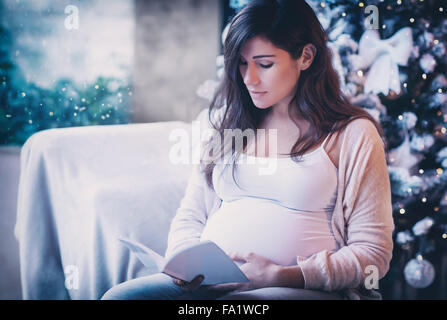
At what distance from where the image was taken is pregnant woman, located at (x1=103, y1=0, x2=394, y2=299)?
0.87m

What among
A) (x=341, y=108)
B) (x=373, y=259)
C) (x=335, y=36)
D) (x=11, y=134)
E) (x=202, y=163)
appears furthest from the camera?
(x=335, y=36)

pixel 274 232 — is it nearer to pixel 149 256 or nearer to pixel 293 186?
pixel 293 186

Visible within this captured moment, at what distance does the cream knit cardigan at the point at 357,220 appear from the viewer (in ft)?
2.80

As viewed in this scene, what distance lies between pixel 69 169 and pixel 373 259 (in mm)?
950

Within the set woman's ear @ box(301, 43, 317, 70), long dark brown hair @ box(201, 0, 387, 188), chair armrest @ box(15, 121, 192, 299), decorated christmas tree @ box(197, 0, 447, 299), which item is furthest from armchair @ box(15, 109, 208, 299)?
decorated christmas tree @ box(197, 0, 447, 299)

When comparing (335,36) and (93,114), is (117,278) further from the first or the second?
(335,36)

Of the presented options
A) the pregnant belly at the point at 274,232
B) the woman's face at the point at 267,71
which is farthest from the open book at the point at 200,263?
the woman's face at the point at 267,71

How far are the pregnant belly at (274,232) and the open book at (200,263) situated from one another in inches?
4.2

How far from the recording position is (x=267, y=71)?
97cm

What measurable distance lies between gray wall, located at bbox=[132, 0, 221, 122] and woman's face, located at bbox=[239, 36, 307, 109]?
0.83 ft

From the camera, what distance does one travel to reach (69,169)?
1263 mm

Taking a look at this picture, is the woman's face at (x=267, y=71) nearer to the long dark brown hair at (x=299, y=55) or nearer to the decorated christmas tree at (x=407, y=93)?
the long dark brown hair at (x=299, y=55)
